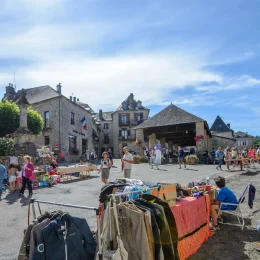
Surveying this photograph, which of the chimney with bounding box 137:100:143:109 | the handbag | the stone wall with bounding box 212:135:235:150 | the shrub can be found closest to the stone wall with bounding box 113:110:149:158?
the chimney with bounding box 137:100:143:109

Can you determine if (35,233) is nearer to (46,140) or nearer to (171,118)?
(171,118)

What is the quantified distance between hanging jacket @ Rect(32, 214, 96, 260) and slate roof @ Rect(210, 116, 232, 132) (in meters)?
60.2

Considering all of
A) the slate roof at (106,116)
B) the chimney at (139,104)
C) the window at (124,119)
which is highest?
the chimney at (139,104)

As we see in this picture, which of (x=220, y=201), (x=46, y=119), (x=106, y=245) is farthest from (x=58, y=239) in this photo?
(x=46, y=119)

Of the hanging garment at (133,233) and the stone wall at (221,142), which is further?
the stone wall at (221,142)

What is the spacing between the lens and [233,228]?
18.7 ft

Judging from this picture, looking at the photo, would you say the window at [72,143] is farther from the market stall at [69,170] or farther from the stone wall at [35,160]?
the market stall at [69,170]

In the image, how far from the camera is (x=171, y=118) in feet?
87.7

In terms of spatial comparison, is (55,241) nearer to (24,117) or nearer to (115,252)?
(115,252)

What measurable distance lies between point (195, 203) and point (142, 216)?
2143 millimetres

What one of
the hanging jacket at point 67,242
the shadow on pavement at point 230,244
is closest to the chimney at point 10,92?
the shadow on pavement at point 230,244

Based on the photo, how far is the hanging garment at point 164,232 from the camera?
339 centimetres

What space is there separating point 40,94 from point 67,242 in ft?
114

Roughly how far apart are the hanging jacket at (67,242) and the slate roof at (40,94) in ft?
101
